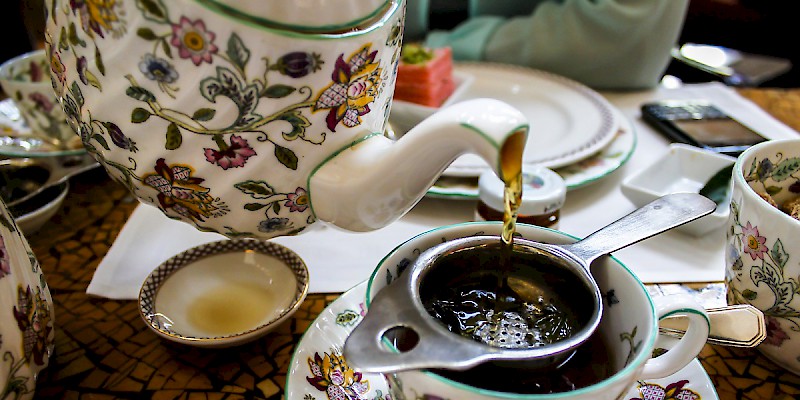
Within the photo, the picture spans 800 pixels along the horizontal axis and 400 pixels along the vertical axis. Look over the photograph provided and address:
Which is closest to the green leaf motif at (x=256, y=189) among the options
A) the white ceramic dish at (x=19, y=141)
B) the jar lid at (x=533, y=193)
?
the jar lid at (x=533, y=193)

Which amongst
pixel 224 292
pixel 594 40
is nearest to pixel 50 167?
pixel 224 292

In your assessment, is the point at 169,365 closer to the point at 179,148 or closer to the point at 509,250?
the point at 179,148

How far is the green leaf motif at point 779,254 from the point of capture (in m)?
0.47

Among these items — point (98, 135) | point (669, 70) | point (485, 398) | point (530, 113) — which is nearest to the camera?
point (485, 398)

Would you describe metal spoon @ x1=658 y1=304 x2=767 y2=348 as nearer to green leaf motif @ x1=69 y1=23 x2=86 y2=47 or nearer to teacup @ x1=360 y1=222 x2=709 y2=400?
teacup @ x1=360 y1=222 x2=709 y2=400

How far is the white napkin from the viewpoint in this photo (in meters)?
0.63

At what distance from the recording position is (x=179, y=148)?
16.3 inches

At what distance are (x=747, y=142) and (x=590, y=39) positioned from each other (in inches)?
14.7

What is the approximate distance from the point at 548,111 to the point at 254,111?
73 cm

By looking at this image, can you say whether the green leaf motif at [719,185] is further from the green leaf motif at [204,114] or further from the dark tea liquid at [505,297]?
the green leaf motif at [204,114]

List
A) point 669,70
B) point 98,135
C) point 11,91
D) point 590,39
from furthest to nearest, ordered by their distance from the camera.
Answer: point 669,70 → point 590,39 → point 11,91 → point 98,135

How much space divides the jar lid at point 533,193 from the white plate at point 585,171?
0.19ft

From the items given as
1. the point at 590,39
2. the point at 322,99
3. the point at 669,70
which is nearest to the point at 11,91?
the point at 322,99

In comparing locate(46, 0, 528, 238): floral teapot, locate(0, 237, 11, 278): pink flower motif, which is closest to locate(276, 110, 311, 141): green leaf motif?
locate(46, 0, 528, 238): floral teapot
